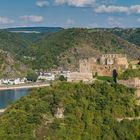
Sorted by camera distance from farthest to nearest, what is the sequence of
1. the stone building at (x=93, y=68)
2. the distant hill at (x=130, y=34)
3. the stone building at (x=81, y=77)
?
the distant hill at (x=130, y=34), the stone building at (x=93, y=68), the stone building at (x=81, y=77)

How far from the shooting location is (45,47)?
105688 millimetres

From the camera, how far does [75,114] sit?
93.0ft

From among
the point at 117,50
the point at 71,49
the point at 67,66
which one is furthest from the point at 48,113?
the point at 117,50

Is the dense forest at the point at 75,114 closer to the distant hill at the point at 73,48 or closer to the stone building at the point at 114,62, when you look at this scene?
the stone building at the point at 114,62

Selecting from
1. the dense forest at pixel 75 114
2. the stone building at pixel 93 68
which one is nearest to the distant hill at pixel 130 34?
the stone building at pixel 93 68

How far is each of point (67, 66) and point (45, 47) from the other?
1124 centimetres

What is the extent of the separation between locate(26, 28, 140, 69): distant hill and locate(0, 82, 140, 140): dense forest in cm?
6320

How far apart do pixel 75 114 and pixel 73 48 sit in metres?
74.8

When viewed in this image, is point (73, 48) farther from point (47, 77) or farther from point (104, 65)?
point (104, 65)

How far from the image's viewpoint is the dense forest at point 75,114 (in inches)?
1070

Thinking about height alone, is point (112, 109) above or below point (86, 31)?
below

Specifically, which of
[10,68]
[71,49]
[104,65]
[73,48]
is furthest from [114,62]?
[73,48]

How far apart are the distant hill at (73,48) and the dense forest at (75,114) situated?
207ft

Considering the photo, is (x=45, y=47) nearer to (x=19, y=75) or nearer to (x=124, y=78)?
(x=19, y=75)
